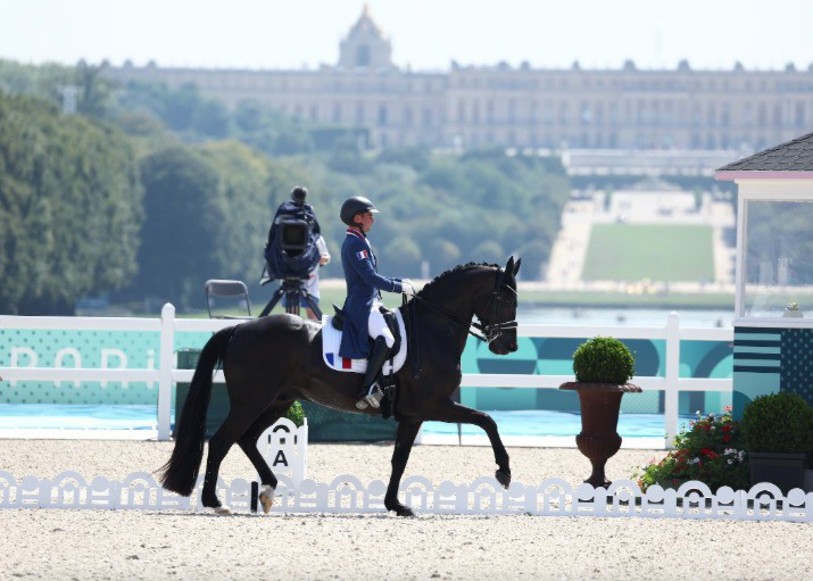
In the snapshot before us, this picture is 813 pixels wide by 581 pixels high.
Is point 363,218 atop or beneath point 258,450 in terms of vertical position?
atop

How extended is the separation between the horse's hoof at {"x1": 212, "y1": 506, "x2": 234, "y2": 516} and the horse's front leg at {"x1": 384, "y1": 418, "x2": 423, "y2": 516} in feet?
2.83

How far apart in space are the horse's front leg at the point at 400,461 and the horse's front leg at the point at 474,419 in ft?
0.36

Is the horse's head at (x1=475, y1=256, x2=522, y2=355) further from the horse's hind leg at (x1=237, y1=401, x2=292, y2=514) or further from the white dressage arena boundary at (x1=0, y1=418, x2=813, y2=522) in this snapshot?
the horse's hind leg at (x1=237, y1=401, x2=292, y2=514)

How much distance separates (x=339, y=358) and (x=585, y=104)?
17234 cm

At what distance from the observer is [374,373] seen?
11.8 m

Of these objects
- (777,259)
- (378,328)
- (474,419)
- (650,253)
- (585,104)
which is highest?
(585,104)

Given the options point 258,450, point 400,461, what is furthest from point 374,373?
point 258,450

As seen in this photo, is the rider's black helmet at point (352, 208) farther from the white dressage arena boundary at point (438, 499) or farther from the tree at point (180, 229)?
the tree at point (180, 229)

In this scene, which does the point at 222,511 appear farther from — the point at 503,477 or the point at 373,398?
the point at 503,477

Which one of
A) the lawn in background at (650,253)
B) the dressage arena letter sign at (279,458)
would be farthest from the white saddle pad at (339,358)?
the lawn in background at (650,253)

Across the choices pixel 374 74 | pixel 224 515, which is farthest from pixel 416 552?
pixel 374 74

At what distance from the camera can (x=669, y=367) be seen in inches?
704

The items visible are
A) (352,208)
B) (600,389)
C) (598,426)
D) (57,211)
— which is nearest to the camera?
(352,208)

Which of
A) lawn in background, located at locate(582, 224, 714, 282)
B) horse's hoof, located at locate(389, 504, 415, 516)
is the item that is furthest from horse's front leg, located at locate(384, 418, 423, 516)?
lawn in background, located at locate(582, 224, 714, 282)
